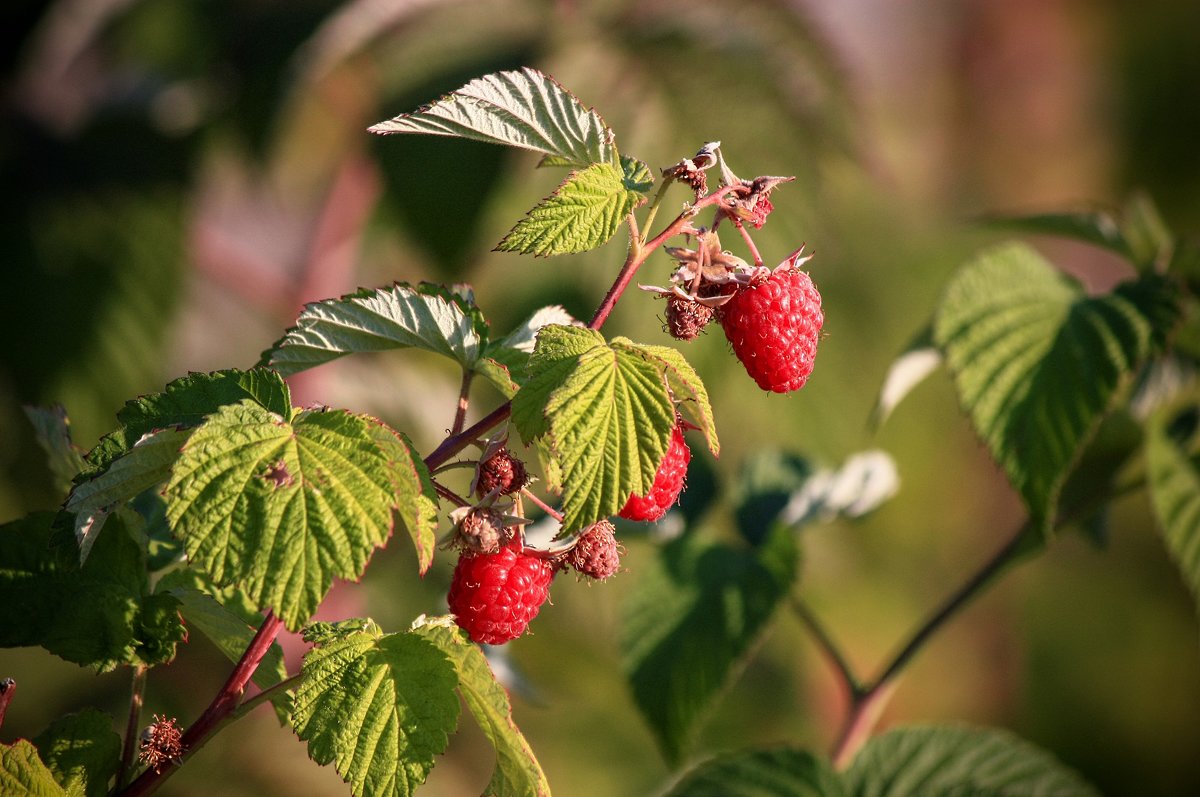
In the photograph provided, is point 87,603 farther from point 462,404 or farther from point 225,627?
point 462,404

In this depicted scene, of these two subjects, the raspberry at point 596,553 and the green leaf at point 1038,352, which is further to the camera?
the green leaf at point 1038,352

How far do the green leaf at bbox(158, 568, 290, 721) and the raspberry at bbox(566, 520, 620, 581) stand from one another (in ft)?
0.51

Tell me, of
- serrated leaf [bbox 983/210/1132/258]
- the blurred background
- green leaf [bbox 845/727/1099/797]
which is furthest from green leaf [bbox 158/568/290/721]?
serrated leaf [bbox 983/210/1132/258]

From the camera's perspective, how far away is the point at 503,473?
46 cm

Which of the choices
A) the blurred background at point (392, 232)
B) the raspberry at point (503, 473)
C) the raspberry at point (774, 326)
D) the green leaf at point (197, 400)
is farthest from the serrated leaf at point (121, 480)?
the blurred background at point (392, 232)

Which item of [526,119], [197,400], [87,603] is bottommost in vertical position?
[87,603]

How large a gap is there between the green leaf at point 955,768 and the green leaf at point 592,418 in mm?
464

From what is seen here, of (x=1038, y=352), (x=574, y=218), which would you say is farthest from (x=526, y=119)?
(x=1038, y=352)

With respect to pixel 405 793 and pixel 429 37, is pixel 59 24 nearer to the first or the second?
pixel 429 37

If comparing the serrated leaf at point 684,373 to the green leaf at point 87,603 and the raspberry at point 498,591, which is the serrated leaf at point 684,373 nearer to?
the raspberry at point 498,591

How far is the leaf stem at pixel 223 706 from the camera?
454 millimetres

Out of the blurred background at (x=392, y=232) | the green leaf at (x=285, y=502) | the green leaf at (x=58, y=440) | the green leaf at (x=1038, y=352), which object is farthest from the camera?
the blurred background at (x=392, y=232)

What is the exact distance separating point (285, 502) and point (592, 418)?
0.13 metres

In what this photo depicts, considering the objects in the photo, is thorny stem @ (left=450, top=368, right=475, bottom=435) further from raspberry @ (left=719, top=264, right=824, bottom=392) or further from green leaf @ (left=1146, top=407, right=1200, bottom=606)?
green leaf @ (left=1146, top=407, right=1200, bottom=606)
